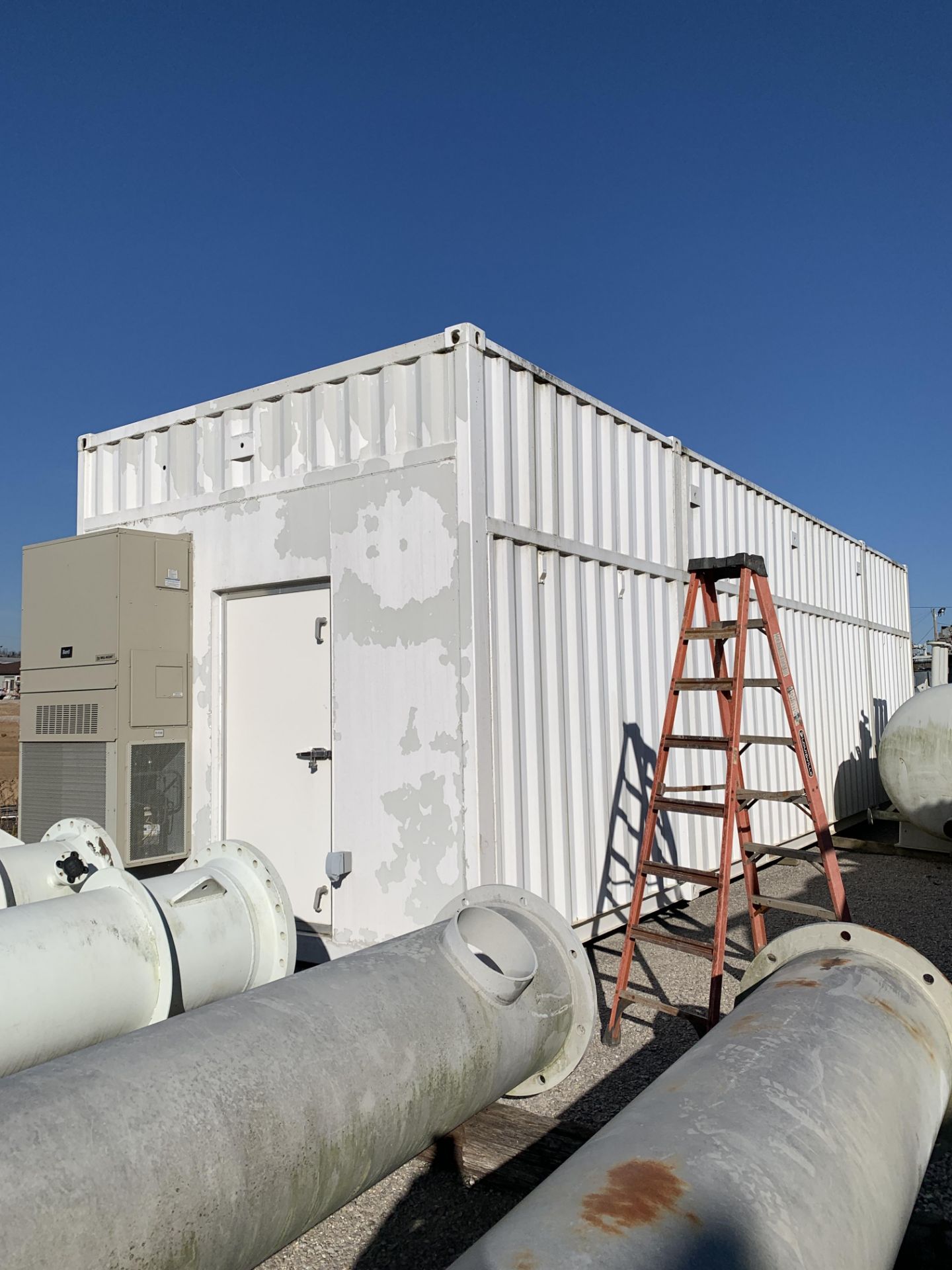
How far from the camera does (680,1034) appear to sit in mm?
4617

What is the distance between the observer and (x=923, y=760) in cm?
888

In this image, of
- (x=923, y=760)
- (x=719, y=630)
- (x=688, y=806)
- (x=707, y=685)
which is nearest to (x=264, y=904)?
(x=688, y=806)

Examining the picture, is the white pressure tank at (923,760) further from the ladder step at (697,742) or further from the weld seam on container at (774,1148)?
the weld seam on container at (774,1148)

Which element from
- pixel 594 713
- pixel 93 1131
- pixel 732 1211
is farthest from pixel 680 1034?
pixel 93 1131

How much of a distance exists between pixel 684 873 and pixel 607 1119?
1249 mm

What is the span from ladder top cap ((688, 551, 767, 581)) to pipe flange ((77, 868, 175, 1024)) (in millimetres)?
3202

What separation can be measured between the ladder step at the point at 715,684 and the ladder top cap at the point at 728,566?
582 mm

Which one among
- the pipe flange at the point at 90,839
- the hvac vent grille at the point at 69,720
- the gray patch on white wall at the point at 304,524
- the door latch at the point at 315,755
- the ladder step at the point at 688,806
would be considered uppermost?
the gray patch on white wall at the point at 304,524

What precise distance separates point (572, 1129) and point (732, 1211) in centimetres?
139

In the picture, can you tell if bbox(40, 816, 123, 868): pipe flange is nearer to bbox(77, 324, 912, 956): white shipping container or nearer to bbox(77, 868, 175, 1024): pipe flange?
bbox(77, 868, 175, 1024): pipe flange

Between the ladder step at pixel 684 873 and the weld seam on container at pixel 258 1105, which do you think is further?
the ladder step at pixel 684 873

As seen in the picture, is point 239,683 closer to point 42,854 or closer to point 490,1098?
point 42,854

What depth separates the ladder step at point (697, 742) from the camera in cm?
459

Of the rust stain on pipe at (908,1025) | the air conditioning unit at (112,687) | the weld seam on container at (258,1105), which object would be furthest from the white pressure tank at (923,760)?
the air conditioning unit at (112,687)
